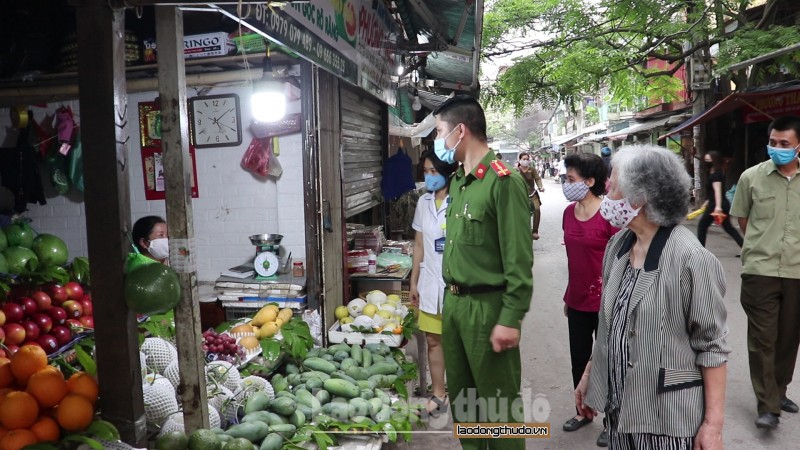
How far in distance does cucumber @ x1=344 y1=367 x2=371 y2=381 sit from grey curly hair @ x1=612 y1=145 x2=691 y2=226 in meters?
3.04

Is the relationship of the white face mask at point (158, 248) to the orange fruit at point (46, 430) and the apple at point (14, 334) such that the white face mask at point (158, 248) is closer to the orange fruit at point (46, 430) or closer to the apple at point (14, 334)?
the apple at point (14, 334)

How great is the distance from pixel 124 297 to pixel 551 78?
41.8 feet

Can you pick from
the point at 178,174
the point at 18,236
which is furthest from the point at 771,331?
the point at 18,236

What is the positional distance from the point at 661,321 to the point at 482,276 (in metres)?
1.08

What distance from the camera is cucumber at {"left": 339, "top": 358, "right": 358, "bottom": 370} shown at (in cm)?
489

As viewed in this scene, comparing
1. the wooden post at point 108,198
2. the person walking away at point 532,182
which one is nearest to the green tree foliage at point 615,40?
the person walking away at point 532,182

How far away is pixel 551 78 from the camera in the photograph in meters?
13.8

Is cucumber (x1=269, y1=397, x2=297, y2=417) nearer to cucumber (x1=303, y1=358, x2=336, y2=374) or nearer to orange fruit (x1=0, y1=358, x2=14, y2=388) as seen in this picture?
cucumber (x1=303, y1=358, x2=336, y2=374)

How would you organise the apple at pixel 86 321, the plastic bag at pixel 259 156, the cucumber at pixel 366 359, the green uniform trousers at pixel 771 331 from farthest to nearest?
the plastic bag at pixel 259 156 → the cucumber at pixel 366 359 → the green uniform trousers at pixel 771 331 → the apple at pixel 86 321

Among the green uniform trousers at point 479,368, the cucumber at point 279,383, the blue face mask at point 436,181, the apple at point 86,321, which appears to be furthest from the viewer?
the blue face mask at point 436,181

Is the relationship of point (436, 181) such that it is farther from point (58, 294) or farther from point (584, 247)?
point (58, 294)

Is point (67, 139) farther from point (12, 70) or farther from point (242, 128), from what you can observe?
point (242, 128)

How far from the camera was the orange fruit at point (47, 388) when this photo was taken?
8.29ft

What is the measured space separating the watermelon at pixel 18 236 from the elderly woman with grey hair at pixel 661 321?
14.0 ft
